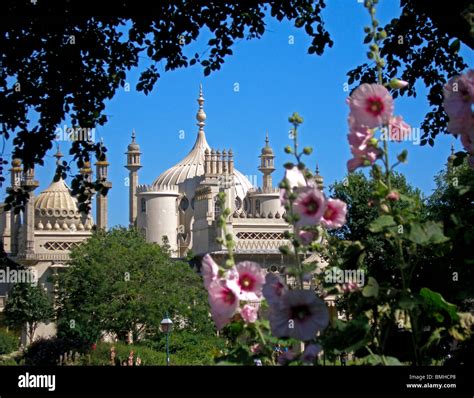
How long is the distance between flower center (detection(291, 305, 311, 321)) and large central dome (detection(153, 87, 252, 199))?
80.2 meters

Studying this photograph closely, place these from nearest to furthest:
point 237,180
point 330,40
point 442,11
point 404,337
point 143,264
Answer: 1. point 404,337
2. point 442,11
3. point 330,40
4. point 143,264
5. point 237,180

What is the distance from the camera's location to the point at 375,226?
5.19m

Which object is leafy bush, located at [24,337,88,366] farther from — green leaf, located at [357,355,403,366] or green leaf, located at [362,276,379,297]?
green leaf, located at [362,276,379,297]

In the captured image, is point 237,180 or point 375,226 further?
point 237,180

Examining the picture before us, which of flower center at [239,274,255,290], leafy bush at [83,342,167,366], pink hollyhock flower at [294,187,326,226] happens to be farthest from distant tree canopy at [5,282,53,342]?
pink hollyhock flower at [294,187,326,226]

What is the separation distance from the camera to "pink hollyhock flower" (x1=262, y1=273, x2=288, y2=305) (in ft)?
16.8

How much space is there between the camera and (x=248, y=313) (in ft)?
17.3

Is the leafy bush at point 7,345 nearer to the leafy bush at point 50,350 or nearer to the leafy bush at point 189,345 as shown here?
the leafy bush at point 50,350

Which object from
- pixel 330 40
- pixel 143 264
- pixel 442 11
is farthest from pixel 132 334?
pixel 442 11

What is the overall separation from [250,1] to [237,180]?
76580 mm

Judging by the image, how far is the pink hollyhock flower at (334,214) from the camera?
534 centimetres

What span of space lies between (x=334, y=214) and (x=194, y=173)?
84.5 metres

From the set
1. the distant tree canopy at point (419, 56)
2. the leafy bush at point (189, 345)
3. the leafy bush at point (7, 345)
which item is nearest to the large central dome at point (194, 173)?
the leafy bush at point (7, 345)

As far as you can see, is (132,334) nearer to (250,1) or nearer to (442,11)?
(250,1)
